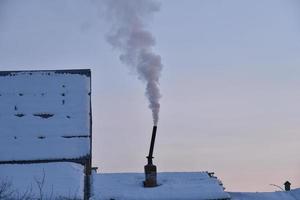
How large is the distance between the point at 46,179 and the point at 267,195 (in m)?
11.3

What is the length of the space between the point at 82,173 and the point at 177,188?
402 cm

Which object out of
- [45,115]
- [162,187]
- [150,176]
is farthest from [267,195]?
[45,115]

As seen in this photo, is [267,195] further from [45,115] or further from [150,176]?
[45,115]

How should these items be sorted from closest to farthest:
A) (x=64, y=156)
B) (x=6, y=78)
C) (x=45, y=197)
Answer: (x=45, y=197)
(x=64, y=156)
(x=6, y=78)

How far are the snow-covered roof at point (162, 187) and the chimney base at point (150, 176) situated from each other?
0.98 ft

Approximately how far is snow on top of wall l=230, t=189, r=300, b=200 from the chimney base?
4.87m

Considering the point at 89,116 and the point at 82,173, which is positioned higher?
the point at 89,116

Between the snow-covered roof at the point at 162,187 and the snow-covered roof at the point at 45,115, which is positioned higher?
the snow-covered roof at the point at 45,115

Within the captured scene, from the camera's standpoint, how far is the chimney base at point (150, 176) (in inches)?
1145

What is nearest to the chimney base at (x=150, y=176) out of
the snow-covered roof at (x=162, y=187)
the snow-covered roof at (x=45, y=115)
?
the snow-covered roof at (x=162, y=187)

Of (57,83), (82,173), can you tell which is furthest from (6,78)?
(82,173)

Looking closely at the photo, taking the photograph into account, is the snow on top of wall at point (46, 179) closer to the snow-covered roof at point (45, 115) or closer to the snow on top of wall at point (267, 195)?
the snow-covered roof at point (45, 115)

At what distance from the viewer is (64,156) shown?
30.4m

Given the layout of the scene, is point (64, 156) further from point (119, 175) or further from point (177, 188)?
point (177, 188)
